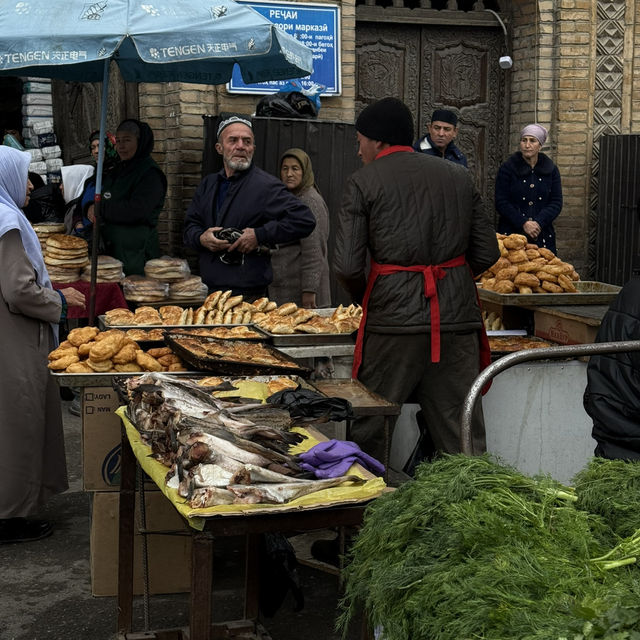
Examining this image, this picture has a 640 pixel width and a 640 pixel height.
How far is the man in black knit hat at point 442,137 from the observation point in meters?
8.91

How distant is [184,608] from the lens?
15.7ft

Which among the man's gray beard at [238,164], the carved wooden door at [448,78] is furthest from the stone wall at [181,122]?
the man's gray beard at [238,164]

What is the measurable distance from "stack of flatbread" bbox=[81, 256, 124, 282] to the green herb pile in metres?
5.58

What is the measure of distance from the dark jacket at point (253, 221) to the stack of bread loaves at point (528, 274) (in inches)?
54.9

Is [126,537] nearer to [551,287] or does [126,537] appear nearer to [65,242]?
[551,287]

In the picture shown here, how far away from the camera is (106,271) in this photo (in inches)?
316

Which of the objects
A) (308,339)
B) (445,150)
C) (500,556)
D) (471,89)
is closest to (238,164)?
(308,339)

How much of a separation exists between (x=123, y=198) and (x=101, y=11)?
2376mm

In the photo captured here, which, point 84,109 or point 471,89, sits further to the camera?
point 84,109

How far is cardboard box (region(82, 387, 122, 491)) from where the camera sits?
15.8 ft

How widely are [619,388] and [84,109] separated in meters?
9.49

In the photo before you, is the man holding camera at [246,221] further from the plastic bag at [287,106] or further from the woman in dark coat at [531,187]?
the woman in dark coat at [531,187]

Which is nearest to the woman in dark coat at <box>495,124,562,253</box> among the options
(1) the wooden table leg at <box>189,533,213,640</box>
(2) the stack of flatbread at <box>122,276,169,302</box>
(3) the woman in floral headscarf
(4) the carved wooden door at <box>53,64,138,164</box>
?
(3) the woman in floral headscarf

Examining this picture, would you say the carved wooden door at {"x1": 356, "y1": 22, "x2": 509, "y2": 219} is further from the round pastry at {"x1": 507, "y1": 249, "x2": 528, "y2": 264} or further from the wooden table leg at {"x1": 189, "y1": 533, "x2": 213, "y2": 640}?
the wooden table leg at {"x1": 189, "y1": 533, "x2": 213, "y2": 640}
